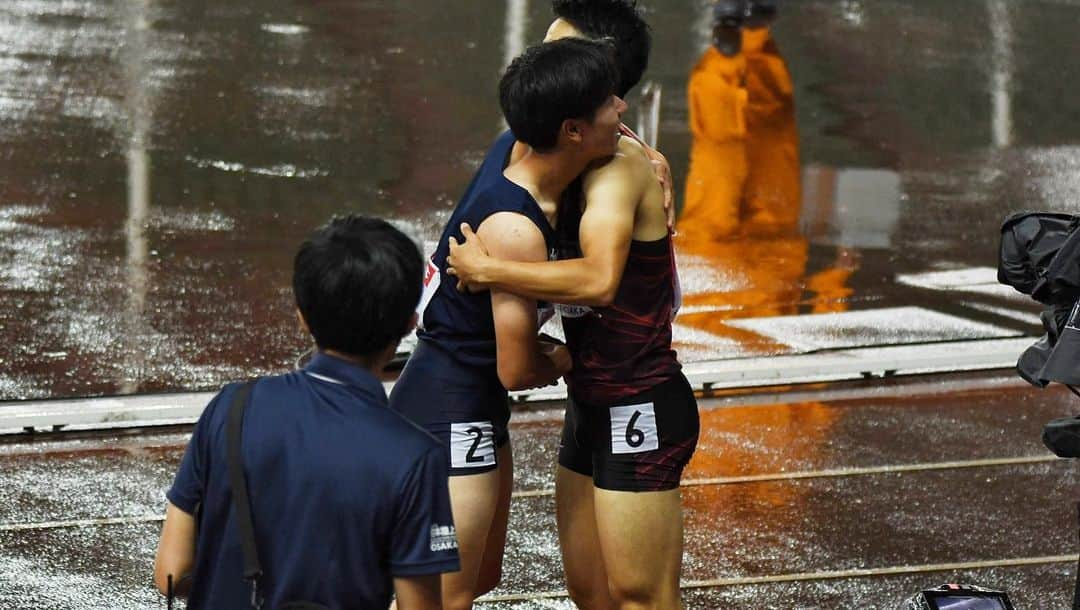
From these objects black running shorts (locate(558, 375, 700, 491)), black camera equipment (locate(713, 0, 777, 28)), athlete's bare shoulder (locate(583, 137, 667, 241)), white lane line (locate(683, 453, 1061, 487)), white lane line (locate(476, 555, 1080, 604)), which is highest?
athlete's bare shoulder (locate(583, 137, 667, 241))

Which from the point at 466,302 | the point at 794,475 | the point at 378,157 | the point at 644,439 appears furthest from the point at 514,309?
the point at 378,157

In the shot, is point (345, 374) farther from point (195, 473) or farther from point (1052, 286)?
point (1052, 286)

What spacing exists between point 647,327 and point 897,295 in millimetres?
5710

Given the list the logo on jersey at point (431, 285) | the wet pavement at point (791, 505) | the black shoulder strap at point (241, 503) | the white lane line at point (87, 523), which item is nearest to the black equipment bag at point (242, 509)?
the black shoulder strap at point (241, 503)

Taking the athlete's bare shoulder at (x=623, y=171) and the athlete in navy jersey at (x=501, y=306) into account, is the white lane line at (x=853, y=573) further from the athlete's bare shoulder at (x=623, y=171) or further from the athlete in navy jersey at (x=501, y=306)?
the athlete's bare shoulder at (x=623, y=171)

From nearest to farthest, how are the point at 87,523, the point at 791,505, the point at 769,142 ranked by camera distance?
the point at 87,523
the point at 791,505
the point at 769,142

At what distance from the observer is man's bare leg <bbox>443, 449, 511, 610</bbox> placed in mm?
4598

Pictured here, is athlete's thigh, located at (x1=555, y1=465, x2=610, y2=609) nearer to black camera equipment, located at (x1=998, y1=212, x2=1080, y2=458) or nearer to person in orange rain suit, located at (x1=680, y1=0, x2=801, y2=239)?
black camera equipment, located at (x1=998, y1=212, x2=1080, y2=458)

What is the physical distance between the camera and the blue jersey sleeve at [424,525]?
3256 millimetres

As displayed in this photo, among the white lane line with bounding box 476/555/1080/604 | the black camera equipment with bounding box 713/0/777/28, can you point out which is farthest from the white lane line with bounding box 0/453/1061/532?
the black camera equipment with bounding box 713/0/777/28

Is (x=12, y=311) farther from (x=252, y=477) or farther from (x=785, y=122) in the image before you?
(x=785, y=122)

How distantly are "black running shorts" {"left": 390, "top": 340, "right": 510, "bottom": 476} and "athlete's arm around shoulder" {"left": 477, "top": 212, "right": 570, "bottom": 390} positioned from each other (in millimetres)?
170

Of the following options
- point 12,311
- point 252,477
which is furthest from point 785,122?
point 252,477

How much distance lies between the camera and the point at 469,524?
461 centimetres
